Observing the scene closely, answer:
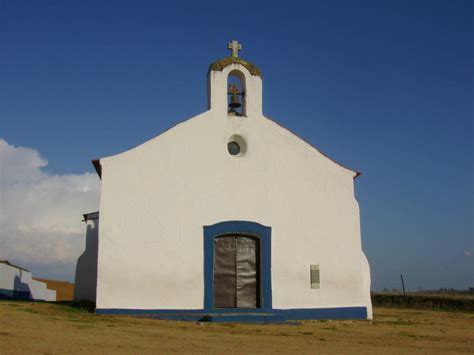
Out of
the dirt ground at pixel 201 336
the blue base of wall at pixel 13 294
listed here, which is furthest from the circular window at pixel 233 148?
the blue base of wall at pixel 13 294

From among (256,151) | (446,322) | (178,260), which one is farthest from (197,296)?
(446,322)

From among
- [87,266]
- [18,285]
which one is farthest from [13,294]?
[87,266]

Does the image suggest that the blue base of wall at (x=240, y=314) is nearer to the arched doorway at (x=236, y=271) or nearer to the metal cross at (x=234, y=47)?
the arched doorway at (x=236, y=271)

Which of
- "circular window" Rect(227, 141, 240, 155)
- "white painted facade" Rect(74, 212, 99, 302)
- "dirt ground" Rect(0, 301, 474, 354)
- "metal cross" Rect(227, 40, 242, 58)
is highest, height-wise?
"metal cross" Rect(227, 40, 242, 58)

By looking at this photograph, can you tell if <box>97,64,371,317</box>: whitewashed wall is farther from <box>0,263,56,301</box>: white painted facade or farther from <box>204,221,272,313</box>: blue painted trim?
<box>0,263,56,301</box>: white painted facade

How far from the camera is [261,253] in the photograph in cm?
1520

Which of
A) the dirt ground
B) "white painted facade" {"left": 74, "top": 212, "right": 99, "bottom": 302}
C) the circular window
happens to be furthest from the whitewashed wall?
"white painted facade" {"left": 74, "top": 212, "right": 99, "bottom": 302}

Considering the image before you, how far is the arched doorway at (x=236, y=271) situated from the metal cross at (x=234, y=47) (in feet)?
18.8

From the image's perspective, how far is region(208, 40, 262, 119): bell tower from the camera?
52.0 ft

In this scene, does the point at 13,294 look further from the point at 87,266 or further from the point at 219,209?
the point at 219,209

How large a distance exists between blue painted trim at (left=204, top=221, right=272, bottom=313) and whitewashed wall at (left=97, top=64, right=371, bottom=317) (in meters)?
0.17

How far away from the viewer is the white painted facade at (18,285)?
86.0 feet

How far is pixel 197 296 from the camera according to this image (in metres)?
14.5

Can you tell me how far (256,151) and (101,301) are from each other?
6.13 metres
